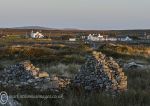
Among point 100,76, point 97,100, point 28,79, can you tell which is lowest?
point 97,100

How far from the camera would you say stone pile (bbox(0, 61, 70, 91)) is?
13836 mm

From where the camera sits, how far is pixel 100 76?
14.4 metres

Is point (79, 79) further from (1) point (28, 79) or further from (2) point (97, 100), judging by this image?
(2) point (97, 100)

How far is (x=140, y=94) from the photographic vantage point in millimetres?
13492

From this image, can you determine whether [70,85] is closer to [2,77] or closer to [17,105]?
[2,77]

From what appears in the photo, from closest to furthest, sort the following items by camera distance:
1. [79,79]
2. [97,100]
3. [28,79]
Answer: [97,100]
[28,79]
[79,79]

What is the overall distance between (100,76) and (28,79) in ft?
7.68

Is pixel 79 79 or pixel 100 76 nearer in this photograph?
pixel 100 76

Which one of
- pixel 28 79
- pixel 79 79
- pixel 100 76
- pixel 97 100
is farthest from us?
pixel 79 79

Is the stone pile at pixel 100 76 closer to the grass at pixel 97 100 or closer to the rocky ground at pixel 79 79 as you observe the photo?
the rocky ground at pixel 79 79

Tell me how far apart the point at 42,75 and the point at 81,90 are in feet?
4.57

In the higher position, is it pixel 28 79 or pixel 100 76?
pixel 100 76

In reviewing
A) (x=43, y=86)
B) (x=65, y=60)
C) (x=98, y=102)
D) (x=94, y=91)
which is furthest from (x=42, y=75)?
(x=65, y=60)

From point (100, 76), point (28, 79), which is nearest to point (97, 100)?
point (100, 76)
